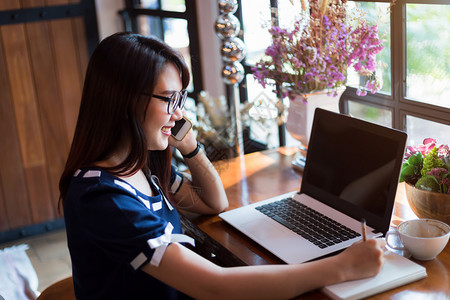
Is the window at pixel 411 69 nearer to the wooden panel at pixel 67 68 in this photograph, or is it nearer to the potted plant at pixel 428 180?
the potted plant at pixel 428 180

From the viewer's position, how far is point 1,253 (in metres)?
3.05

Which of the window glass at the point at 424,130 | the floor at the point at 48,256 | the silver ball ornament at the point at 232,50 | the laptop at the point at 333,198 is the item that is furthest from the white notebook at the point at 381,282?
the floor at the point at 48,256

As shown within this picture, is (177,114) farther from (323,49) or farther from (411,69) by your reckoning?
(411,69)

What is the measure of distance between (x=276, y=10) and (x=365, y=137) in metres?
0.70

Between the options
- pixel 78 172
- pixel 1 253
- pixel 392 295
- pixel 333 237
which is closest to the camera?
pixel 392 295

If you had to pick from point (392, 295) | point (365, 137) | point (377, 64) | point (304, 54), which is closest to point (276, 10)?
point (304, 54)

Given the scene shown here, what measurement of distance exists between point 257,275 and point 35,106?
2.42 m

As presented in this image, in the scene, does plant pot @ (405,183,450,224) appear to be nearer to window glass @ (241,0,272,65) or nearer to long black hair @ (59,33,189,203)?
long black hair @ (59,33,189,203)

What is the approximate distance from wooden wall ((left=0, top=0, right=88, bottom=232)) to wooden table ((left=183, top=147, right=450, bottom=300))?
1576 mm

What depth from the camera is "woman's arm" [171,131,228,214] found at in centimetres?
A: 162

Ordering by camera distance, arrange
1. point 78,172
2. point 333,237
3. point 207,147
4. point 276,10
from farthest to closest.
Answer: point 207,147, point 276,10, point 333,237, point 78,172

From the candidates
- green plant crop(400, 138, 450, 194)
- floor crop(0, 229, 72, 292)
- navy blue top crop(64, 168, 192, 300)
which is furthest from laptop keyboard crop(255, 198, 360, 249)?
floor crop(0, 229, 72, 292)

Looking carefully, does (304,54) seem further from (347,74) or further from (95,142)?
(95,142)

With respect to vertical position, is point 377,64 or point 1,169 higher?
point 377,64
